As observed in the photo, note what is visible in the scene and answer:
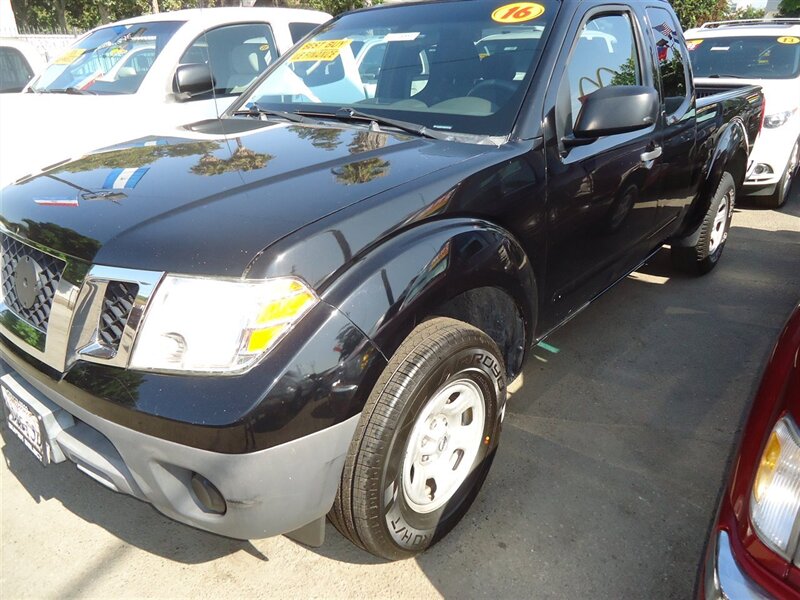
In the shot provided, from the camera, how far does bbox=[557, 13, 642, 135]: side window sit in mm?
2637

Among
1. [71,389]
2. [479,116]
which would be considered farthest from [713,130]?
[71,389]

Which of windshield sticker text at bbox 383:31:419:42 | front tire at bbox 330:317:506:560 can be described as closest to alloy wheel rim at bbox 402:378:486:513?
front tire at bbox 330:317:506:560

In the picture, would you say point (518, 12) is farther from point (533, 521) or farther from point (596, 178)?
point (533, 521)

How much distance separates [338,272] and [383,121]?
1158mm

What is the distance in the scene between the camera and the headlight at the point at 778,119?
20.3 feet

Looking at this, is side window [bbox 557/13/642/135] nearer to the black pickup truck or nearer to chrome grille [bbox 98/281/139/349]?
the black pickup truck

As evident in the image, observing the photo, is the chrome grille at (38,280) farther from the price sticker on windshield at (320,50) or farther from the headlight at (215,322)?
the price sticker on windshield at (320,50)

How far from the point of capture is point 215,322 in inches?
62.9

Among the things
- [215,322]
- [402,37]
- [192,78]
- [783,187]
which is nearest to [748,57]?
[783,187]

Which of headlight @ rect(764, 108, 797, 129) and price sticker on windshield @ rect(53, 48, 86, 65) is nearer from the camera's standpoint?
price sticker on windshield @ rect(53, 48, 86, 65)

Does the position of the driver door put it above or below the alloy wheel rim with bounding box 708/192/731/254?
above

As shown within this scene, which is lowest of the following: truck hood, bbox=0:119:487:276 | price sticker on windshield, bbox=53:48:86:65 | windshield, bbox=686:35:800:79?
windshield, bbox=686:35:800:79

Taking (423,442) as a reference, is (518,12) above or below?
above

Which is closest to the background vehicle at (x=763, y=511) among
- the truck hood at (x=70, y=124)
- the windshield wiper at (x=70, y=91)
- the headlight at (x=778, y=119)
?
the truck hood at (x=70, y=124)
